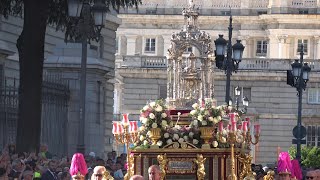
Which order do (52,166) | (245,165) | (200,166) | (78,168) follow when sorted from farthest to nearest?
(52,166) → (245,165) → (200,166) → (78,168)

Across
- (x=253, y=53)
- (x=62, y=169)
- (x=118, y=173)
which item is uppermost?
(x=253, y=53)

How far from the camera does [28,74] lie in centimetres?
3394

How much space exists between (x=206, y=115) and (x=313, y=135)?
7846 cm

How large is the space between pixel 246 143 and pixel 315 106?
77226 millimetres

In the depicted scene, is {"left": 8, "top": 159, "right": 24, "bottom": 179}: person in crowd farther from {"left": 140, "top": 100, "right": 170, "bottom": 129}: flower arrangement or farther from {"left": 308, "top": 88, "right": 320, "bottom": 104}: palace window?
{"left": 308, "top": 88, "right": 320, "bottom": 104}: palace window

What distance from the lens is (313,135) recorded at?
331ft

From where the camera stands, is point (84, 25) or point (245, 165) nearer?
point (245, 165)

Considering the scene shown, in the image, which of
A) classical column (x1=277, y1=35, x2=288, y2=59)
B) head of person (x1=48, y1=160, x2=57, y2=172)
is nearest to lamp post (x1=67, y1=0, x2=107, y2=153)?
head of person (x1=48, y1=160, x2=57, y2=172)

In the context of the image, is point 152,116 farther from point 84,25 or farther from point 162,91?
point 162,91

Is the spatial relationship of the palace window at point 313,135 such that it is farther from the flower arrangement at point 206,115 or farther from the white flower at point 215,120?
the white flower at point 215,120

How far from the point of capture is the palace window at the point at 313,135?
100m

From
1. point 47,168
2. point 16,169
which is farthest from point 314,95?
point 16,169

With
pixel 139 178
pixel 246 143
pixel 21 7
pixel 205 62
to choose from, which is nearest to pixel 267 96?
pixel 205 62

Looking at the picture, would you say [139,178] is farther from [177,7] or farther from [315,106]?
[177,7]
